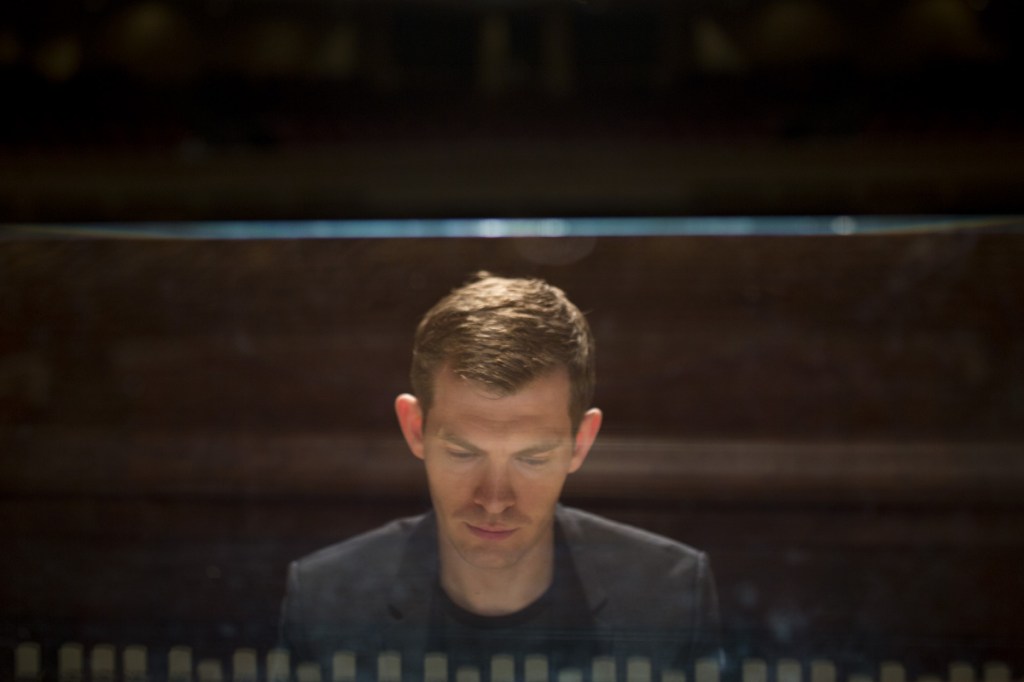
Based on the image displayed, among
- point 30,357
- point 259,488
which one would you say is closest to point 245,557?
point 259,488

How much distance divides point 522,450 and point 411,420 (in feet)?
0.37

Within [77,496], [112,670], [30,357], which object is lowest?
[112,670]

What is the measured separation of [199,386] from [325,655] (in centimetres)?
26

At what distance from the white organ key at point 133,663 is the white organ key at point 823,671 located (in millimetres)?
581

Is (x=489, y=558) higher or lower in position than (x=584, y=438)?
lower

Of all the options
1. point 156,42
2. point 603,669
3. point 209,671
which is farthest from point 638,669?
point 156,42

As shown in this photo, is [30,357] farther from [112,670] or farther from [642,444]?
[642,444]

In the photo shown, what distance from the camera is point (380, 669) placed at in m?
0.84

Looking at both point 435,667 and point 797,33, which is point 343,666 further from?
point 797,33

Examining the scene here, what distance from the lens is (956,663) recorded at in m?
0.84

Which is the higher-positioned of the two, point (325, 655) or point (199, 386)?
point (199, 386)

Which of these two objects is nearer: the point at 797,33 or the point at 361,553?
the point at 797,33

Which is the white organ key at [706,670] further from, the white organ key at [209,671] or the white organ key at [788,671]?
the white organ key at [209,671]

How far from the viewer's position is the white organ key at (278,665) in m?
0.86
